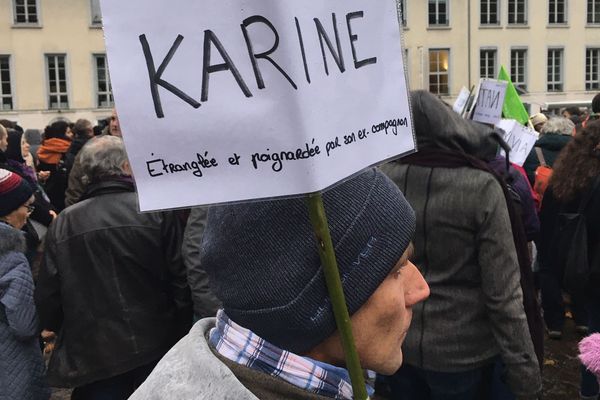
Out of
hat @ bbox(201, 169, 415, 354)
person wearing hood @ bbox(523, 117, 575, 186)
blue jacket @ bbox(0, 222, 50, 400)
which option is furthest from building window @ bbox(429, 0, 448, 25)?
hat @ bbox(201, 169, 415, 354)

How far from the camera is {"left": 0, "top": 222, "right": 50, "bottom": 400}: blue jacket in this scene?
2.70 m

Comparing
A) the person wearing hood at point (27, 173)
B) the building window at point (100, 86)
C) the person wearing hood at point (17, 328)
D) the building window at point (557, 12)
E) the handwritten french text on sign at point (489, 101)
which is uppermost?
the building window at point (557, 12)

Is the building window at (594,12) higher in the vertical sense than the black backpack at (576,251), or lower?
higher

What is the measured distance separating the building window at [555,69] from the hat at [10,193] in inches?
1318

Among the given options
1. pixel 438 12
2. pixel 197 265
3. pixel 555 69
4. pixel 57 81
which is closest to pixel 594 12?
pixel 555 69

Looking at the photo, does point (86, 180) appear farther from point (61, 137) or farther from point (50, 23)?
point (50, 23)

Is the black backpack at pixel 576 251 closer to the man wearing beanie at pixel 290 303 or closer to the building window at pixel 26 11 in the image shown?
the man wearing beanie at pixel 290 303

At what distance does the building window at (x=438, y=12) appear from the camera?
31984 mm

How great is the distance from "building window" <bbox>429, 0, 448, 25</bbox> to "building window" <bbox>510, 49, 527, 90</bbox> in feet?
12.3

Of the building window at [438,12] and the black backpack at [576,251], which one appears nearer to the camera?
the black backpack at [576,251]

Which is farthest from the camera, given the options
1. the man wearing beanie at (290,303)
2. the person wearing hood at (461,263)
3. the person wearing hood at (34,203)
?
the person wearing hood at (34,203)

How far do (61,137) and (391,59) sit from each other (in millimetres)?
6820

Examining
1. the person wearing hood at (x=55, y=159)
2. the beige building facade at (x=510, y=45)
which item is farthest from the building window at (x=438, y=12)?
the person wearing hood at (x=55, y=159)

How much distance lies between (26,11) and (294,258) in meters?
30.4
